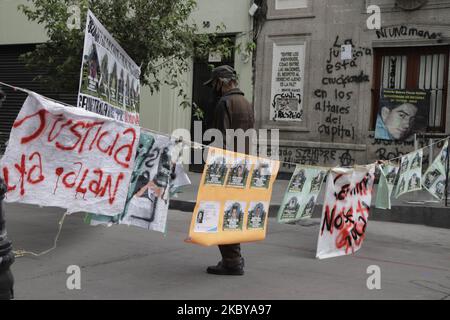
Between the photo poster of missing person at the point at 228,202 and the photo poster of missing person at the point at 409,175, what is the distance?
415 cm

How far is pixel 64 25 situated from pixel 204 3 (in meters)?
6.74

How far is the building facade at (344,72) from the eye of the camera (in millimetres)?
13115

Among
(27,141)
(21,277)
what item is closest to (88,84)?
(27,141)

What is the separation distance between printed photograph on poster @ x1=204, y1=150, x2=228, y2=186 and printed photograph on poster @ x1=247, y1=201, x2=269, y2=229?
0.46 meters

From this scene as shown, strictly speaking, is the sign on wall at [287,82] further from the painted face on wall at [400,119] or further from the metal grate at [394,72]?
the painted face on wall at [400,119]

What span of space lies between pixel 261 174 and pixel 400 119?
839cm

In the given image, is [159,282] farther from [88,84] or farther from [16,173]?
[88,84]

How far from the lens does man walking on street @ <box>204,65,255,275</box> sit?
5785 millimetres

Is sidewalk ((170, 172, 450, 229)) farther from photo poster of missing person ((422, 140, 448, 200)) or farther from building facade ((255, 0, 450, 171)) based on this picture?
building facade ((255, 0, 450, 171))

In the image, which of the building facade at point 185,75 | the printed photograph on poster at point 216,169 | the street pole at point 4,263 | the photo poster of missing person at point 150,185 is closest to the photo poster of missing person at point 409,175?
the printed photograph on poster at point 216,169

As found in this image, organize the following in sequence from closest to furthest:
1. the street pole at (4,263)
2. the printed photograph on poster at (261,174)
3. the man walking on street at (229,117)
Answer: the street pole at (4,263)
the printed photograph on poster at (261,174)
the man walking on street at (229,117)

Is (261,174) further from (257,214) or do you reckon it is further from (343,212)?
(343,212)

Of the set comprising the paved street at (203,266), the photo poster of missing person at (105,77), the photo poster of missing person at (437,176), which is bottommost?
the paved street at (203,266)

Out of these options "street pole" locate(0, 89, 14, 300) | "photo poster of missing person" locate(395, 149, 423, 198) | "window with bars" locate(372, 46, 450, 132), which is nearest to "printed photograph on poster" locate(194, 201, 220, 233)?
"street pole" locate(0, 89, 14, 300)
